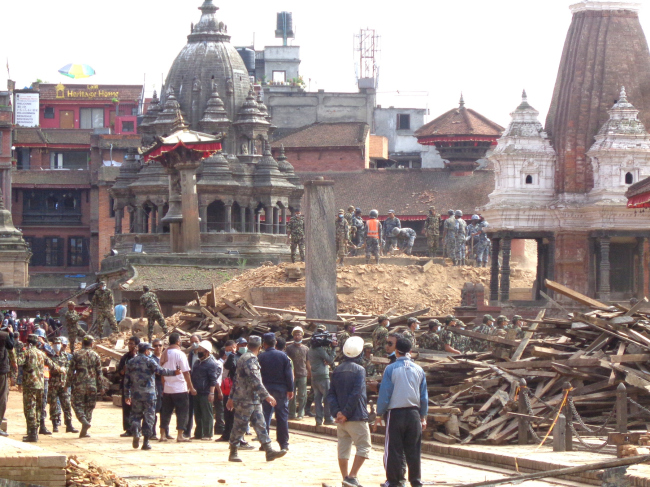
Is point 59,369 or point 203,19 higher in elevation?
point 203,19

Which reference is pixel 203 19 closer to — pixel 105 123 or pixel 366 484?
pixel 105 123

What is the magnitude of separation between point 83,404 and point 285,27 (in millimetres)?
84248

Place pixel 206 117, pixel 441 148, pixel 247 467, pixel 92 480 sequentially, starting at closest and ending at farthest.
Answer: pixel 92 480, pixel 247 467, pixel 206 117, pixel 441 148

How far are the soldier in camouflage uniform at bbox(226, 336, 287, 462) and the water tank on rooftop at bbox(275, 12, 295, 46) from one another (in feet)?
282

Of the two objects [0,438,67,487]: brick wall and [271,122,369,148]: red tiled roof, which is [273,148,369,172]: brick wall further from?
[0,438,67,487]: brick wall

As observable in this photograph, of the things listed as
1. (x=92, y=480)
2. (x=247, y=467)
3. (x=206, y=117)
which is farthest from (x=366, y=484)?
(x=206, y=117)

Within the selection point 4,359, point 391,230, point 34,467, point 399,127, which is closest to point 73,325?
point 4,359

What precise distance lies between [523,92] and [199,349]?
90.9ft

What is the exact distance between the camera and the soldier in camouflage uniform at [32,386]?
17688mm

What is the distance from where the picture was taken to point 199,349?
→ 61.0ft

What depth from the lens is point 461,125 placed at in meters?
75.4

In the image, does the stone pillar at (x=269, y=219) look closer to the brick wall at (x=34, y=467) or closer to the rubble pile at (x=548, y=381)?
the rubble pile at (x=548, y=381)

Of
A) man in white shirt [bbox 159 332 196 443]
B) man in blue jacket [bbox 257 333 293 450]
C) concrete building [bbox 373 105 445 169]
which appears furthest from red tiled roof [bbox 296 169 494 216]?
man in blue jacket [bbox 257 333 293 450]

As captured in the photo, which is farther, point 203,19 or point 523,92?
point 203,19
